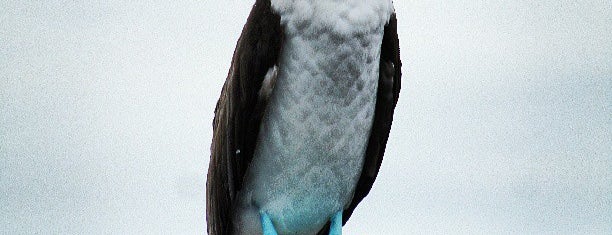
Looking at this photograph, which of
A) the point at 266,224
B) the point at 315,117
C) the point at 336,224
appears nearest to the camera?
the point at 315,117

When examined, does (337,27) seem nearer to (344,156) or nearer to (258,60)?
(258,60)

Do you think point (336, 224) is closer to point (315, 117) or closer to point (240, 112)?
point (315, 117)

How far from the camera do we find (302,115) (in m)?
3.40

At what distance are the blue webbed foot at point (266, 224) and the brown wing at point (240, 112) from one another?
165 mm

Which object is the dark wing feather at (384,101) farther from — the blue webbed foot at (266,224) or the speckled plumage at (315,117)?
the blue webbed foot at (266,224)

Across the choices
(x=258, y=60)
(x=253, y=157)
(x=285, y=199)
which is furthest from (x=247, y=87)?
(x=285, y=199)

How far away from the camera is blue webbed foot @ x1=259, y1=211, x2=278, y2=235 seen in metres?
3.62

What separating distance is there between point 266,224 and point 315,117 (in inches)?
24.0

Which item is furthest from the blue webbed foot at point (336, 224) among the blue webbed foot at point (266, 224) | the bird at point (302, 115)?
the blue webbed foot at point (266, 224)

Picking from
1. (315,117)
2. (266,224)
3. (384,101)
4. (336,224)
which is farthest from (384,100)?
(266,224)

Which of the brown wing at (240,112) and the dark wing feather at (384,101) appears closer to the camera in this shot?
the brown wing at (240,112)

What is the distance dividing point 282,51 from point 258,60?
0.37ft

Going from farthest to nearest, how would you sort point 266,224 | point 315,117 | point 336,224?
1. point 336,224
2. point 266,224
3. point 315,117

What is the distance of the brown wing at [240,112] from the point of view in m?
3.33
